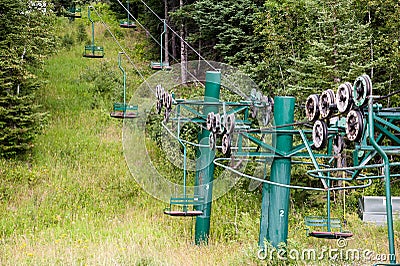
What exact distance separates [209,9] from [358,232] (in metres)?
12.1

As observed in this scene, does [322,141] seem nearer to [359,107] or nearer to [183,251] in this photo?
[359,107]

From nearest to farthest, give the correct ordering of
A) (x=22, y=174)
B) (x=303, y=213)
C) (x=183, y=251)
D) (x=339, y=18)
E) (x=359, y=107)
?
(x=359, y=107)
(x=183, y=251)
(x=303, y=213)
(x=22, y=174)
(x=339, y=18)

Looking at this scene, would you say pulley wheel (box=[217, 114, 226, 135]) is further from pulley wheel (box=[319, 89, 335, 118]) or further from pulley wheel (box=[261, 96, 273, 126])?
pulley wheel (box=[261, 96, 273, 126])

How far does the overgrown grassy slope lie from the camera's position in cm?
879

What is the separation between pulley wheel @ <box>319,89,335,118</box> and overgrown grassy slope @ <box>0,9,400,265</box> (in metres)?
3.09

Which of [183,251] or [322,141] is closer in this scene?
[322,141]

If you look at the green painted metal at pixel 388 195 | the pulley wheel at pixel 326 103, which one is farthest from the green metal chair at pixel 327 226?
the green painted metal at pixel 388 195

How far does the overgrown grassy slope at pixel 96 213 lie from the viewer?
8.79 meters

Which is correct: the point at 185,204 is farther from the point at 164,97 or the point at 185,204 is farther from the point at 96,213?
the point at 96,213

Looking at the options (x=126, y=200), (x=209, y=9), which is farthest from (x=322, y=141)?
(x=209, y=9)

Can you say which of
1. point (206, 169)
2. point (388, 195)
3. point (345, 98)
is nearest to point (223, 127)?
point (345, 98)

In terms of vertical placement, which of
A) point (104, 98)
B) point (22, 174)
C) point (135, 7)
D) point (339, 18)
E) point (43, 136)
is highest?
point (135, 7)

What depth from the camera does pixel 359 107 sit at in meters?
4.30
